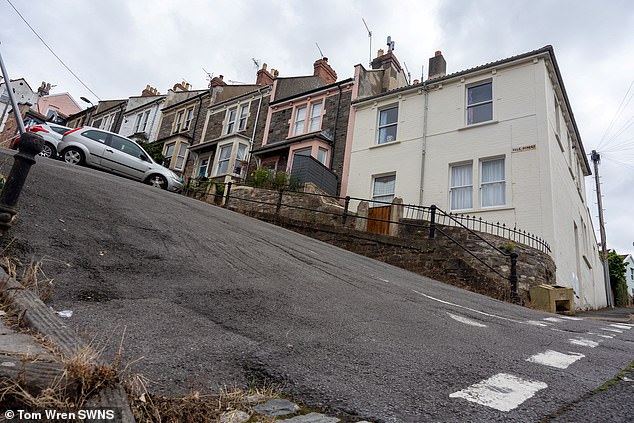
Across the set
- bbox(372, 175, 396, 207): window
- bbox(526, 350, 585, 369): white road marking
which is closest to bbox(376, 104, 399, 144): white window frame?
bbox(372, 175, 396, 207): window

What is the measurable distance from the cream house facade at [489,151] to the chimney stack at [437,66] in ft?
0.18

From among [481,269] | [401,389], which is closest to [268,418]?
[401,389]

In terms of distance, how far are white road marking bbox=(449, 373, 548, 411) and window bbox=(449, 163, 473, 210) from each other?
11.8 m

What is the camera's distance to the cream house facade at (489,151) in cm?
1199

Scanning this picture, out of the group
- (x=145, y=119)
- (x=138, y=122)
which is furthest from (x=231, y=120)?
(x=138, y=122)

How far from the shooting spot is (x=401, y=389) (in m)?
2.02

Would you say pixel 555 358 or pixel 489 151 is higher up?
pixel 489 151

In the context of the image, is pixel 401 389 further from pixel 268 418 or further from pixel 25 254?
pixel 25 254

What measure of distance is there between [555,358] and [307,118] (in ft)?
60.1

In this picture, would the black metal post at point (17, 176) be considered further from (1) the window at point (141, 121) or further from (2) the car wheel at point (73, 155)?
(1) the window at point (141, 121)

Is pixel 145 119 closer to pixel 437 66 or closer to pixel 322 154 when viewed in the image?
pixel 322 154

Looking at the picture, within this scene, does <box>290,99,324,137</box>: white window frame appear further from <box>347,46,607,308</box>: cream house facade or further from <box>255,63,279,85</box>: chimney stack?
<box>255,63,279,85</box>: chimney stack

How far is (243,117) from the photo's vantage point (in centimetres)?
2400

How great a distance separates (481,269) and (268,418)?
31.3ft
